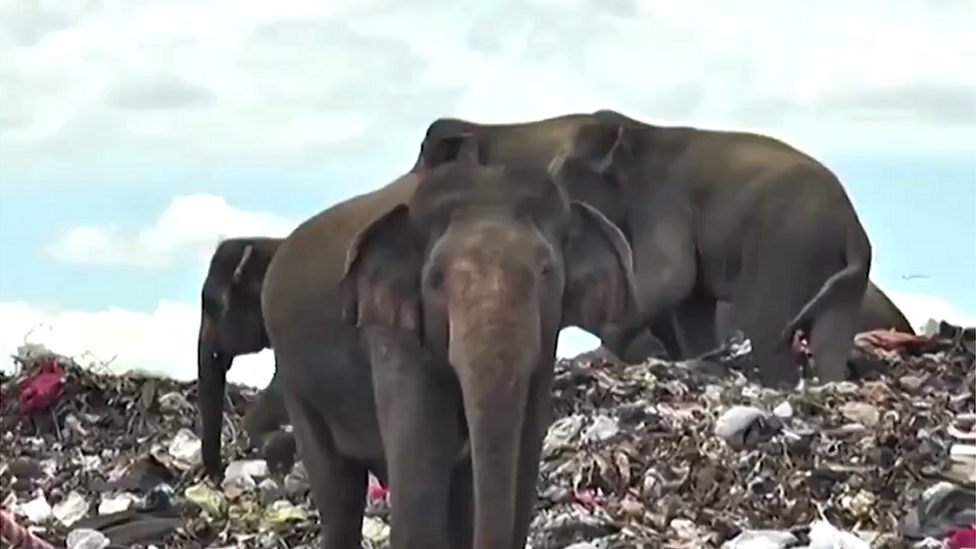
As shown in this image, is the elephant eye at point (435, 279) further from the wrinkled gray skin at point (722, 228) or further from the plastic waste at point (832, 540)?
the wrinkled gray skin at point (722, 228)

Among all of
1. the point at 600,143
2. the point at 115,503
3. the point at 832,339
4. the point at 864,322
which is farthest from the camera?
the point at 864,322

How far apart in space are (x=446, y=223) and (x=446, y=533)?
0.53 metres

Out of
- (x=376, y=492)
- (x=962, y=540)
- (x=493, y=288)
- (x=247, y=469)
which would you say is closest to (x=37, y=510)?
(x=247, y=469)

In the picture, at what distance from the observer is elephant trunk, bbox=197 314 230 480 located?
5594 millimetres

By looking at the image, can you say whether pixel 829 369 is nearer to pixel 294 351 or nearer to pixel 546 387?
pixel 294 351

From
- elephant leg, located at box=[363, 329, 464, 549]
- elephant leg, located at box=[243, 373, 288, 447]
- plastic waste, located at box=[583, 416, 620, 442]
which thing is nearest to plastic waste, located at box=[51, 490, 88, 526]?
elephant leg, located at box=[243, 373, 288, 447]

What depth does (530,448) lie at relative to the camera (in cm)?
326

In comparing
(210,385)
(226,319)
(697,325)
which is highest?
(226,319)

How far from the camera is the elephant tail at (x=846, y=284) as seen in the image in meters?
7.02

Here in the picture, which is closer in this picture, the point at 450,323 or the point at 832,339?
the point at 450,323

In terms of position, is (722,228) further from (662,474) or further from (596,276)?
(596,276)

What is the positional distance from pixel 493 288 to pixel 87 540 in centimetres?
211

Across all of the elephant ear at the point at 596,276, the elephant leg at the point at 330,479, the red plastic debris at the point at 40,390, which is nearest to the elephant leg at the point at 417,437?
the elephant ear at the point at 596,276

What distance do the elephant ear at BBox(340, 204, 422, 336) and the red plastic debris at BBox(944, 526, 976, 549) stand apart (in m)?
1.39
